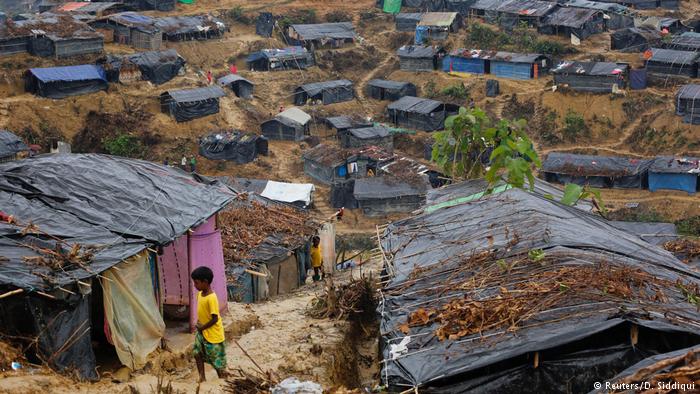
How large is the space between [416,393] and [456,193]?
25.7ft

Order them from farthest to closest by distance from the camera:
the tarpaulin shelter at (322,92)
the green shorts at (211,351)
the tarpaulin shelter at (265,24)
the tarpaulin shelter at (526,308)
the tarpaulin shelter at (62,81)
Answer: the tarpaulin shelter at (265,24) → the tarpaulin shelter at (322,92) → the tarpaulin shelter at (62,81) → the green shorts at (211,351) → the tarpaulin shelter at (526,308)

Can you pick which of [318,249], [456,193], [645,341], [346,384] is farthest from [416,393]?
[318,249]

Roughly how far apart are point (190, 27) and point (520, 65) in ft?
57.9

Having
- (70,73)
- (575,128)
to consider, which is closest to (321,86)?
(70,73)

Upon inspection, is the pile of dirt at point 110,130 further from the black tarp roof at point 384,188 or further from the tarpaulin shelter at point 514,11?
the tarpaulin shelter at point 514,11

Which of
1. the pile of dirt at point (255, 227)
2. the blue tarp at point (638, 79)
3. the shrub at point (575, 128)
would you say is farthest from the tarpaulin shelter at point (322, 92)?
the pile of dirt at point (255, 227)

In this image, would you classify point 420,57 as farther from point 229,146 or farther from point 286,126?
point 229,146

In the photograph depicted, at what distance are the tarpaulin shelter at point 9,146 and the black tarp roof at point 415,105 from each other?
61.1 feet

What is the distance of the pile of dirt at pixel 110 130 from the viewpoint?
35406mm

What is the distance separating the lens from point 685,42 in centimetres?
4178

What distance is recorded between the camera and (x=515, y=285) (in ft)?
29.5

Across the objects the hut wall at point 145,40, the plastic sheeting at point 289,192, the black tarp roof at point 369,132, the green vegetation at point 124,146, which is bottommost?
the plastic sheeting at point 289,192

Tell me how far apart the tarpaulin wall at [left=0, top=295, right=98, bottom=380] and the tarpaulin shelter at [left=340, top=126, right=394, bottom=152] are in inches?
1201

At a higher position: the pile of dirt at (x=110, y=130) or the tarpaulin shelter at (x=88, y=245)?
the tarpaulin shelter at (x=88, y=245)
